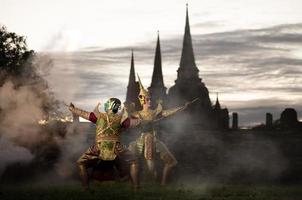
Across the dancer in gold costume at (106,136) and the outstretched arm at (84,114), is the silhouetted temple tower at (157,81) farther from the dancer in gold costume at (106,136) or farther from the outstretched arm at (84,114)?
the outstretched arm at (84,114)

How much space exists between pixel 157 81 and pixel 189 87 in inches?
175

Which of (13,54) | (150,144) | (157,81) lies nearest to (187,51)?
(157,81)

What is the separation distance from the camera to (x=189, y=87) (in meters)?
104

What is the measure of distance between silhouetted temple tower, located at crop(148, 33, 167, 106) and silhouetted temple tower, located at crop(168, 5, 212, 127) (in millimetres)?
1183

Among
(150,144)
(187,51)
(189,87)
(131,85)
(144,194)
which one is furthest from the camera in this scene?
(131,85)

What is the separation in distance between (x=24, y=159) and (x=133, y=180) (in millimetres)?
9617

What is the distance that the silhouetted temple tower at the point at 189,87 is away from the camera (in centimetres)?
10042

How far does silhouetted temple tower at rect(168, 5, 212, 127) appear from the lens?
329 ft

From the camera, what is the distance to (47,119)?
3017cm

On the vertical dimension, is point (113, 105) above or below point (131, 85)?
below

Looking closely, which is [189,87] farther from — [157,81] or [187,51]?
[187,51]

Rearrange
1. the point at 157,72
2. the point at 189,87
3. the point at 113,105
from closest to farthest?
the point at 113,105
the point at 189,87
the point at 157,72

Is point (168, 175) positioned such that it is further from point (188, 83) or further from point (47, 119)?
point (188, 83)

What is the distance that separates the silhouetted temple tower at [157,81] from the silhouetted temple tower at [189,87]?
1183 millimetres
